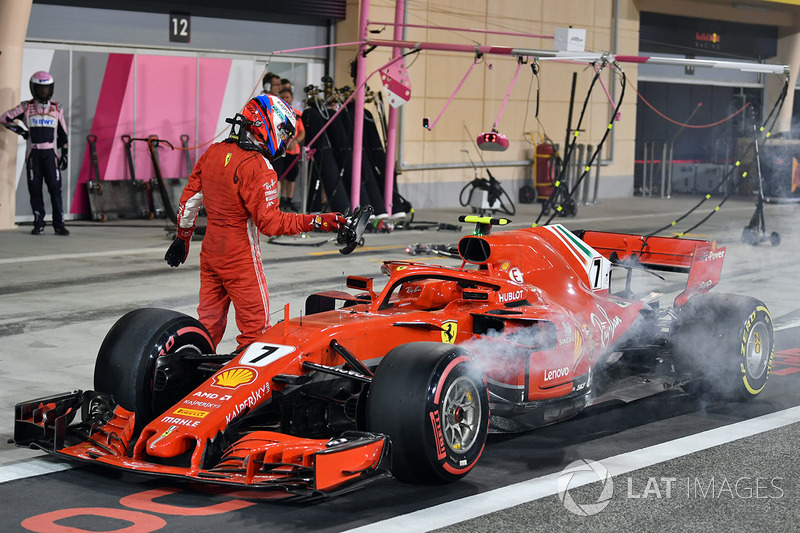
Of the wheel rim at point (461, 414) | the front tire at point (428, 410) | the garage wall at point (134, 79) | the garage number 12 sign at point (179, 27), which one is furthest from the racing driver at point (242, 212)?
the garage number 12 sign at point (179, 27)

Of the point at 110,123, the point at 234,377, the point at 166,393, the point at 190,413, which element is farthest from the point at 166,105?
the point at 190,413

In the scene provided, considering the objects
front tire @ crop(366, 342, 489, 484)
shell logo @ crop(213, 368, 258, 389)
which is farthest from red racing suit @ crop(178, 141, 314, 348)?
front tire @ crop(366, 342, 489, 484)

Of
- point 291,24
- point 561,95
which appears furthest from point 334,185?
point 561,95

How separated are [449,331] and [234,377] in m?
1.32

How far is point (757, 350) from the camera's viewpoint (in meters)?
8.13

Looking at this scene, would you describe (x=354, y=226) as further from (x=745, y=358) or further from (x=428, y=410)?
(x=745, y=358)

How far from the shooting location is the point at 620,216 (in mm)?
22453

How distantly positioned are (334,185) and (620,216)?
6.87 metres

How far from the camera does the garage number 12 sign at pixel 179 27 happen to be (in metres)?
19.6

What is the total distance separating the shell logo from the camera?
6000mm

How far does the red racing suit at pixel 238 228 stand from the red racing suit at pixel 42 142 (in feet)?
30.7

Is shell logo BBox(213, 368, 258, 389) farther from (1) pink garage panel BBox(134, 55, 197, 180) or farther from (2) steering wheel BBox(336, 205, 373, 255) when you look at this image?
(1) pink garage panel BBox(134, 55, 197, 180)

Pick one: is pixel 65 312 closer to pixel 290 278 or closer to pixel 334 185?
pixel 290 278

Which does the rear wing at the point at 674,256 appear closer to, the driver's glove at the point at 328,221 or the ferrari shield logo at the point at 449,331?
the ferrari shield logo at the point at 449,331
